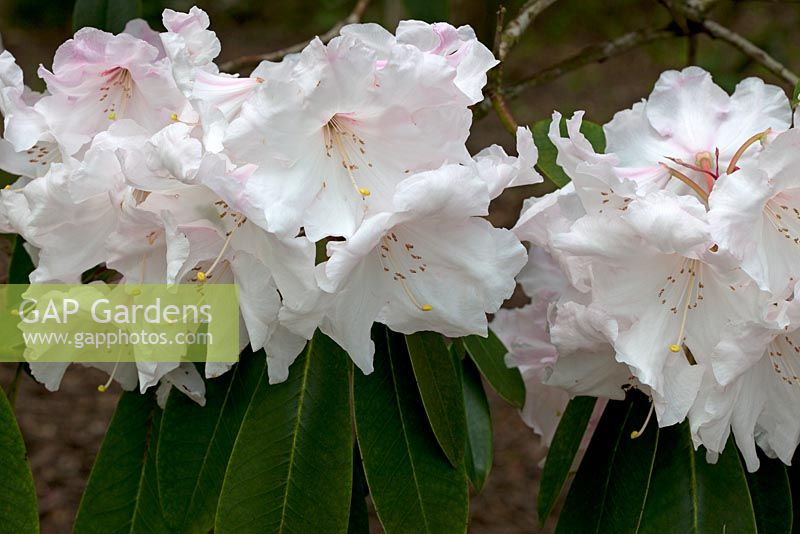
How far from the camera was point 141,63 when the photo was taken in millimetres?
1072

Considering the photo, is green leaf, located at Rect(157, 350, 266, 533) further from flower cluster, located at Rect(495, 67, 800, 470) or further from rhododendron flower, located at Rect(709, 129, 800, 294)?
rhododendron flower, located at Rect(709, 129, 800, 294)

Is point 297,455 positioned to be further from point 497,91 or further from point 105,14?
point 105,14

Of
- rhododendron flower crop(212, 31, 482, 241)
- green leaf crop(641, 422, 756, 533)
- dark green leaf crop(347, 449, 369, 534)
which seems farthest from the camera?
dark green leaf crop(347, 449, 369, 534)

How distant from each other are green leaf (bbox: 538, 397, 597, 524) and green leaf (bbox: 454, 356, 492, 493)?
0.44 feet

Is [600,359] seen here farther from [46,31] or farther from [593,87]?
[46,31]

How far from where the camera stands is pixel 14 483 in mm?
1051

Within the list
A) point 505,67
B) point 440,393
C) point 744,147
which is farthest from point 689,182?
point 505,67

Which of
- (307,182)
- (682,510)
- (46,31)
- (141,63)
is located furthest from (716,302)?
(46,31)

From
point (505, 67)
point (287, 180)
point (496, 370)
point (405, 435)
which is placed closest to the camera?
point (287, 180)

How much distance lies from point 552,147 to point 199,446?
21.1 inches

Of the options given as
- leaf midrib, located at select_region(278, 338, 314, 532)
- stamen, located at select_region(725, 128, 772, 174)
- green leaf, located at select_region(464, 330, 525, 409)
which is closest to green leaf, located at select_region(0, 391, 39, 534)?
leaf midrib, located at select_region(278, 338, 314, 532)

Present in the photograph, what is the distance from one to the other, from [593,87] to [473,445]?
4.28 metres

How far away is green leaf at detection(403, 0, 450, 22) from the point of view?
1.82 metres

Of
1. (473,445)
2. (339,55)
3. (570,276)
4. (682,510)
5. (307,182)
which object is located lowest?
(473,445)
